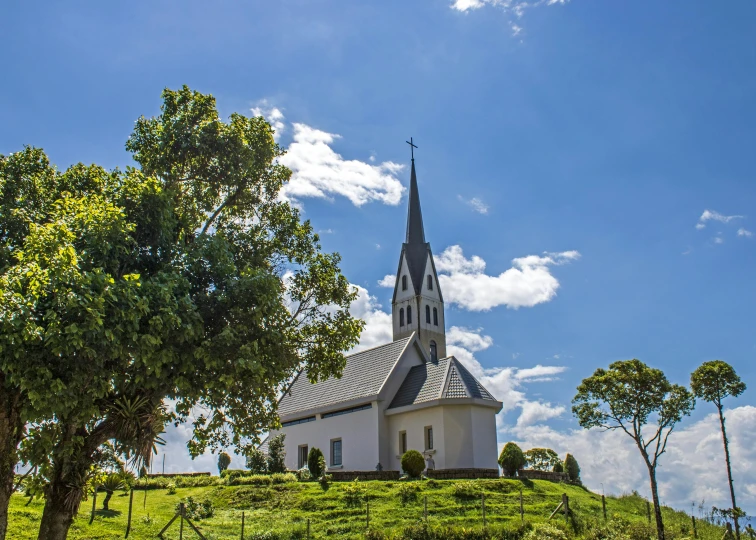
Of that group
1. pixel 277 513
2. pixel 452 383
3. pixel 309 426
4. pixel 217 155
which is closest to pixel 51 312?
pixel 217 155

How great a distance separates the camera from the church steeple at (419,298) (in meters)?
57.3

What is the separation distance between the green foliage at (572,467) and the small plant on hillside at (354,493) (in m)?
14.2

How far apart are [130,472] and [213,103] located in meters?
10.1

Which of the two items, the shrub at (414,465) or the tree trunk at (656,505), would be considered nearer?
the tree trunk at (656,505)

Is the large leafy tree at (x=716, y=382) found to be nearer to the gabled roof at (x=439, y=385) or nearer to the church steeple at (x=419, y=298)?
the gabled roof at (x=439, y=385)

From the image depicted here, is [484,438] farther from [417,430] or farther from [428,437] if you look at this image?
[417,430]

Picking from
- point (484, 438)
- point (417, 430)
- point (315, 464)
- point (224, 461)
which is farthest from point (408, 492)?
point (224, 461)

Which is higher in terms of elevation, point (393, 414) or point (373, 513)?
point (393, 414)

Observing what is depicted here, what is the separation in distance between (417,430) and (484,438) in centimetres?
343

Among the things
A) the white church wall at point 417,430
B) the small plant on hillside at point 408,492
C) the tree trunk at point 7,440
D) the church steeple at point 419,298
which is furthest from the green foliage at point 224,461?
the tree trunk at point 7,440

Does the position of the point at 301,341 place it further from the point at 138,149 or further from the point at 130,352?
the point at 138,149

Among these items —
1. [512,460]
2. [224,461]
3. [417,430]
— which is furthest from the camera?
[224,461]

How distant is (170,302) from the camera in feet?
45.6

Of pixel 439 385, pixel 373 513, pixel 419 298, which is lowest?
pixel 373 513
